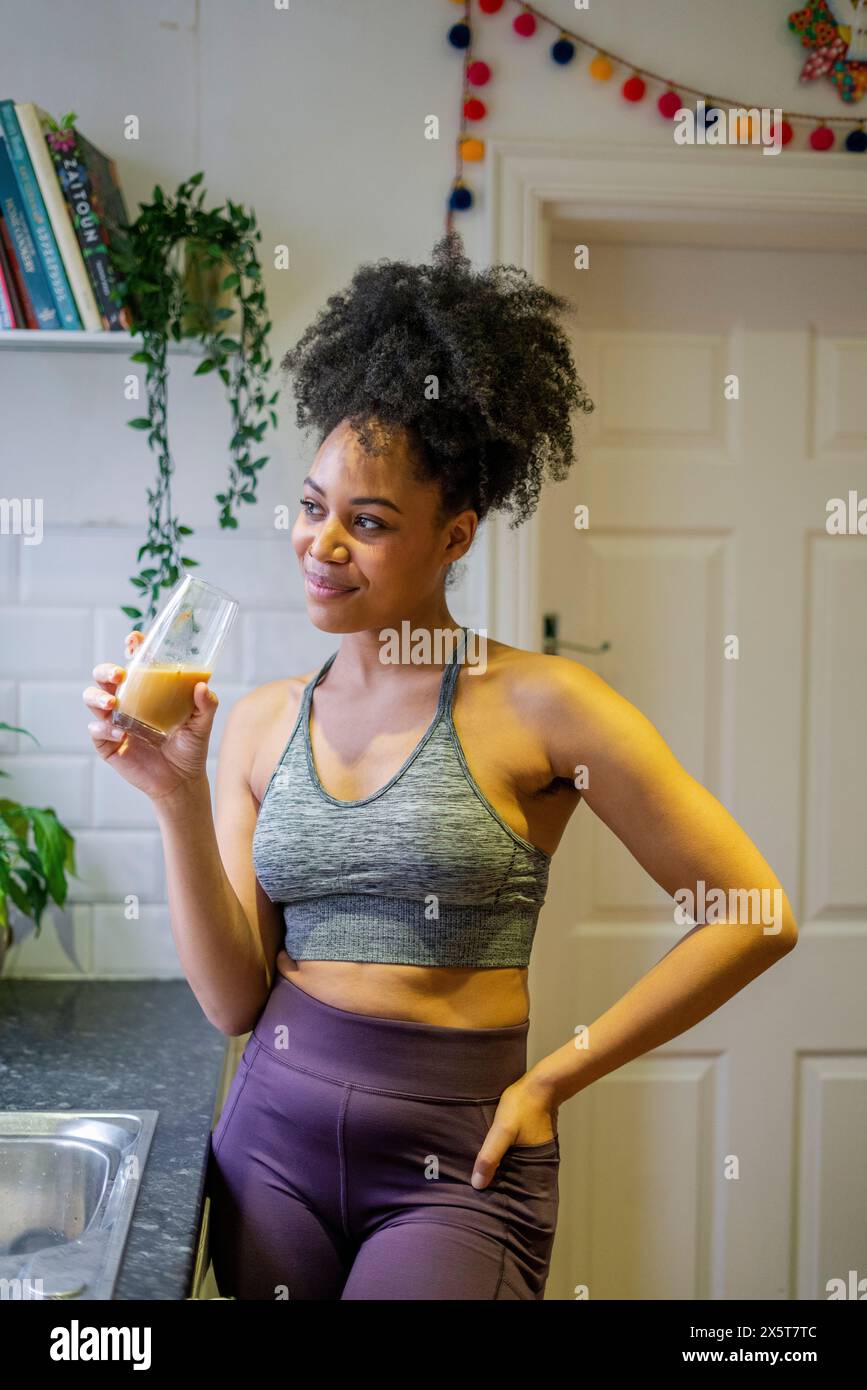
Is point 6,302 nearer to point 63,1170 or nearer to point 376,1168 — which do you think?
point 63,1170

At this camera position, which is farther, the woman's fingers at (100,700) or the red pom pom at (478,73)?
the red pom pom at (478,73)

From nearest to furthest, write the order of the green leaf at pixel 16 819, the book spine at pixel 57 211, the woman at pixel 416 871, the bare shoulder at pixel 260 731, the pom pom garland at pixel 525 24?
the woman at pixel 416 871 → the bare shoulder at pixel 260 731 → the book spine at pixel 57 211 → the green leaf at pixel 16 819 → the pom pom garland at pixel 525 24

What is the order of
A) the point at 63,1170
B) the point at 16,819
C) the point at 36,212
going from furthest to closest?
1. the point at 16,819
2. the point at 36,212
3. the point at 63,1170

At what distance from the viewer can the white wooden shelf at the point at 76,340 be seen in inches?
68.6

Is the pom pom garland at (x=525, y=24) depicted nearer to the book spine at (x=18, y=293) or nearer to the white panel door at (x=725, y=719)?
the white panel door at (x=725, y=719)

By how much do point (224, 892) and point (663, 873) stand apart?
0.44 meters

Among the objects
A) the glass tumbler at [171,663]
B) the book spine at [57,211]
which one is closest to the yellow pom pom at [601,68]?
the book spine at [57,211]

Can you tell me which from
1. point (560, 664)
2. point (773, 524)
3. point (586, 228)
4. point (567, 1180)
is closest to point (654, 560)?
point (773, 524)

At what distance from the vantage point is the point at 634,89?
75.8 inches

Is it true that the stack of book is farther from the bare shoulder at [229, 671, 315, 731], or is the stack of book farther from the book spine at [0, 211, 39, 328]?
the bare shoulder at [229, 671, 315, 731]

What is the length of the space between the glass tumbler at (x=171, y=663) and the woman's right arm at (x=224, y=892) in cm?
8

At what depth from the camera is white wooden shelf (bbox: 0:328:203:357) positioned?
1.74 meters

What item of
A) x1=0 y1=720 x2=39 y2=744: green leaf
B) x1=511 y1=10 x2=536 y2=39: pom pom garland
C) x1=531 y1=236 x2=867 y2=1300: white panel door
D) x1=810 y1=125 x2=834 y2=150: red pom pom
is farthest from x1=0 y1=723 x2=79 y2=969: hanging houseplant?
x1=810 y1=125 x2=834 y2=150: red pom pom

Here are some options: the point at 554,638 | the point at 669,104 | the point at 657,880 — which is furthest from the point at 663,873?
the point at 669,104
